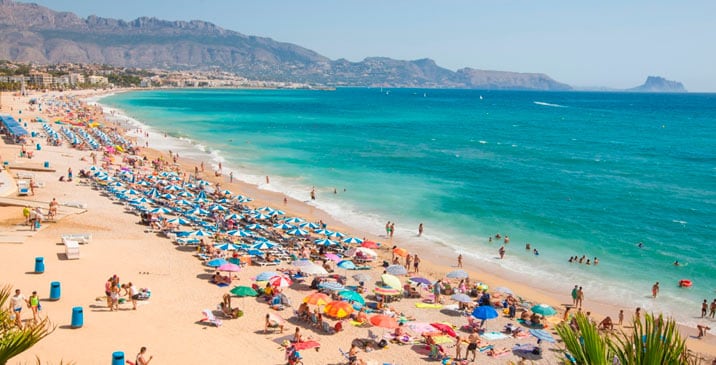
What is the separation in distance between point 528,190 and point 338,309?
27200 mm

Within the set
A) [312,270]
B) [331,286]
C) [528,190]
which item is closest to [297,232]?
[312,270]

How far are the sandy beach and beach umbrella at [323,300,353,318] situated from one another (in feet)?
1.72

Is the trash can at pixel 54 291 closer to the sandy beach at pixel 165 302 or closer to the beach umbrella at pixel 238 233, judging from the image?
the sandy beach at pixel 165 302

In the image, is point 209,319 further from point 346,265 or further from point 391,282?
point 346,265

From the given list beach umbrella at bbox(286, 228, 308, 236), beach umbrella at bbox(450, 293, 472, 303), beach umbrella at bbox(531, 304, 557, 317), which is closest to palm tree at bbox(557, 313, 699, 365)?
beach umbrella at bbox(531, 304, 557, 317)

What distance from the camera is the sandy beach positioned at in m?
13.6

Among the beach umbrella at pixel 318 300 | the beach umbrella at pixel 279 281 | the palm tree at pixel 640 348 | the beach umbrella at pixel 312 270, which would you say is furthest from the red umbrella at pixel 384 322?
the palm tree at pixel 640 348

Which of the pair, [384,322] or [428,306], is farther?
[428,306]

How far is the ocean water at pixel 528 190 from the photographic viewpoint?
2462 cm

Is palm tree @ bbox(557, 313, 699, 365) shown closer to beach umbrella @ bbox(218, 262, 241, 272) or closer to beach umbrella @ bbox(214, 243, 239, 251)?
beach umbrella @ bbox(218, 262, 241, 272)

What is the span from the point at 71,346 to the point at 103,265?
6.79m

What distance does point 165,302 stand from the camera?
54.6 ft

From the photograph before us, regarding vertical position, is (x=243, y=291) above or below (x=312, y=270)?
below

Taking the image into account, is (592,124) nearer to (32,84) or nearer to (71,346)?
(71,346)
